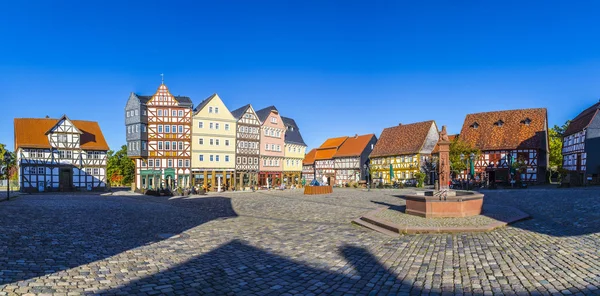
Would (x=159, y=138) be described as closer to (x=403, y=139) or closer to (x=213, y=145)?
(x=213, y=145)

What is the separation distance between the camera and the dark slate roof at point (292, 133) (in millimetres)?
58750

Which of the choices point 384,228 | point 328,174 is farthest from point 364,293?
point 328,174

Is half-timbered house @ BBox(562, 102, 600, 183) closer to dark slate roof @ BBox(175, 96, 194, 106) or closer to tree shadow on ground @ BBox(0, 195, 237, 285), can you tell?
tree shadow on ground @ BBox(0, 195, 237, 285)

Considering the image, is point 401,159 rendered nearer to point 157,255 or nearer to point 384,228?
point 384,228

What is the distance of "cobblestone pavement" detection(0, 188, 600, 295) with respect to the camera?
595 centimetres

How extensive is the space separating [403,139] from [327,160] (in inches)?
659

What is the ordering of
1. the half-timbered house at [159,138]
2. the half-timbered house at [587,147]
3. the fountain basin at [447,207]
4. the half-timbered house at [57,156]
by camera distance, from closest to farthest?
1. the fountain basin at [447,207]
2. the half-timbered house at [587,147]
3. the half-timbered house at [57,156]
4. the half-timbered house at [159,138]

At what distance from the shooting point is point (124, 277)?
6.43 m

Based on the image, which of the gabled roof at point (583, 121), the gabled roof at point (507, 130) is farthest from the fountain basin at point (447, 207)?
the gabled roof at point (507, 130)

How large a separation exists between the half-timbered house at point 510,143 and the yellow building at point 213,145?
32.8 metres

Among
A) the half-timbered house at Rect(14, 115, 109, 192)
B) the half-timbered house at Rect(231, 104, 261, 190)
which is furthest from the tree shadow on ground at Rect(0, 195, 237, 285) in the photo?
the half-timbered house at Rect(231, 104, 261, 190)

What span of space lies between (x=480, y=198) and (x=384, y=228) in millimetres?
4804

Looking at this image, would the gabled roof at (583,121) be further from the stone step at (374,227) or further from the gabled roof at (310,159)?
the gabled roof at (310,159)

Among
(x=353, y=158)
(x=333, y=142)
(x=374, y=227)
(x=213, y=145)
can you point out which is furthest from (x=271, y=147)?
(x=374, y=227)
